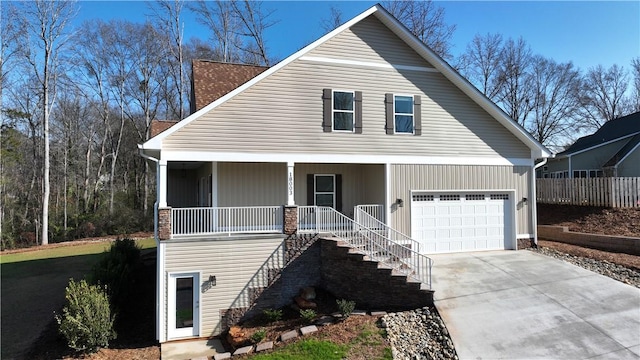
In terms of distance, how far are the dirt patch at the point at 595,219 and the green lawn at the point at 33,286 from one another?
19.8m

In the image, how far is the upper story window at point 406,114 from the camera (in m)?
12.4

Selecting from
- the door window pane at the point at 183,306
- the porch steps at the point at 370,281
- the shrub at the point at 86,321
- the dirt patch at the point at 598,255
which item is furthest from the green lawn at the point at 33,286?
the dirt patch at the point at 598,255

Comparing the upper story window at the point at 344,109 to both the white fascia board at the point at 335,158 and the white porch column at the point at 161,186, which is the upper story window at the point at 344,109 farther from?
the white porch column at the point at 161,186

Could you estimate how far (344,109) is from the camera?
39.2ft

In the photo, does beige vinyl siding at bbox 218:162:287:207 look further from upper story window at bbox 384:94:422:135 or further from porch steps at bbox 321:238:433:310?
upper story window at bbox 384:94:422:135

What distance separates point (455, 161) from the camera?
1277cm

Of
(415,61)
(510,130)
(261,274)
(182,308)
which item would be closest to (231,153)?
(261,274)

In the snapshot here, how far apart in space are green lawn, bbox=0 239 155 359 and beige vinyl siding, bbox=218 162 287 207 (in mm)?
6705

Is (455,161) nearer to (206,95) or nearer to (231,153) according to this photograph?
(231,153)

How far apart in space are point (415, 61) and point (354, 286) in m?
8.25

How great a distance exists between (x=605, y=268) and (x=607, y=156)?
14.6 m

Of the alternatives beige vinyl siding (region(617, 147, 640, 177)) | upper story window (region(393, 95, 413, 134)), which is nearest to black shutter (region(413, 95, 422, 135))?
upper story window (region(393, 95, 413, 134))

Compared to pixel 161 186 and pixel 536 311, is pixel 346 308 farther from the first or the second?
pixel 161 186

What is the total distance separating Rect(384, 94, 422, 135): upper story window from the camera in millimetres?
12416
